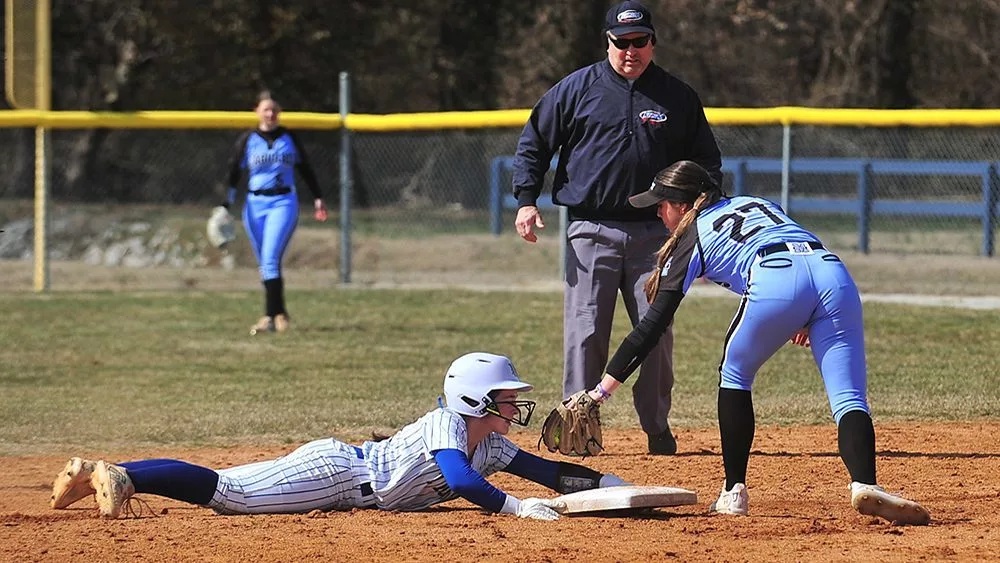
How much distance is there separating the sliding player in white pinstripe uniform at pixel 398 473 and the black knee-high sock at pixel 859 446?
1023 millimetres

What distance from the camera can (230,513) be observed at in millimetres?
6102

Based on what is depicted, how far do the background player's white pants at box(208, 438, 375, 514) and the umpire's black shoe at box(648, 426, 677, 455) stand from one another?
2.07m

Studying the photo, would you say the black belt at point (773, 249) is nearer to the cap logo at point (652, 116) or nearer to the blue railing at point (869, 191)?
the cap logo at point (652, 116)

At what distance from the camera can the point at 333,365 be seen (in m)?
11.4

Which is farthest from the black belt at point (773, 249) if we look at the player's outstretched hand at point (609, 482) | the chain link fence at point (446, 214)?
the chain link fence at point (446, 214)

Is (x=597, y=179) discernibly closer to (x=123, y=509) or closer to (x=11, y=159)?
(x=123, y=509)

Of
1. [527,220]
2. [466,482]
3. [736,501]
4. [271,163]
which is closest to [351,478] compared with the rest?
[466,482]

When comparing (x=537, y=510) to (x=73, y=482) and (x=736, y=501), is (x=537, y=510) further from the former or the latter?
(x=73, y=482)

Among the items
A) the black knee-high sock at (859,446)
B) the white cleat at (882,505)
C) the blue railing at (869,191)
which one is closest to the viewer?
the white cleat at (882,505)

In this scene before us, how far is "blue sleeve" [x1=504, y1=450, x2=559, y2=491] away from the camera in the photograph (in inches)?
247

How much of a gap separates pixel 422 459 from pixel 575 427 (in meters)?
0.63

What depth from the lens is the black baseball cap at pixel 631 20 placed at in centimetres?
715

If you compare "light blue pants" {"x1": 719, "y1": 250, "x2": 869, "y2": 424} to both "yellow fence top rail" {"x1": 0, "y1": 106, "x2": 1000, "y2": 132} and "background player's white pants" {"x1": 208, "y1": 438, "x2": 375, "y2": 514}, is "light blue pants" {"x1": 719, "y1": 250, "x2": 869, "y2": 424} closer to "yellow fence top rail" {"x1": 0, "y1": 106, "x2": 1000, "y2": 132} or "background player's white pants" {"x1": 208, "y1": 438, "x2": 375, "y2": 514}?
"background player's white pants" {"x1": 208, "y1": 438, "x2": 375, "y2": 514}

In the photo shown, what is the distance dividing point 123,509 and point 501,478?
191 centimetres
